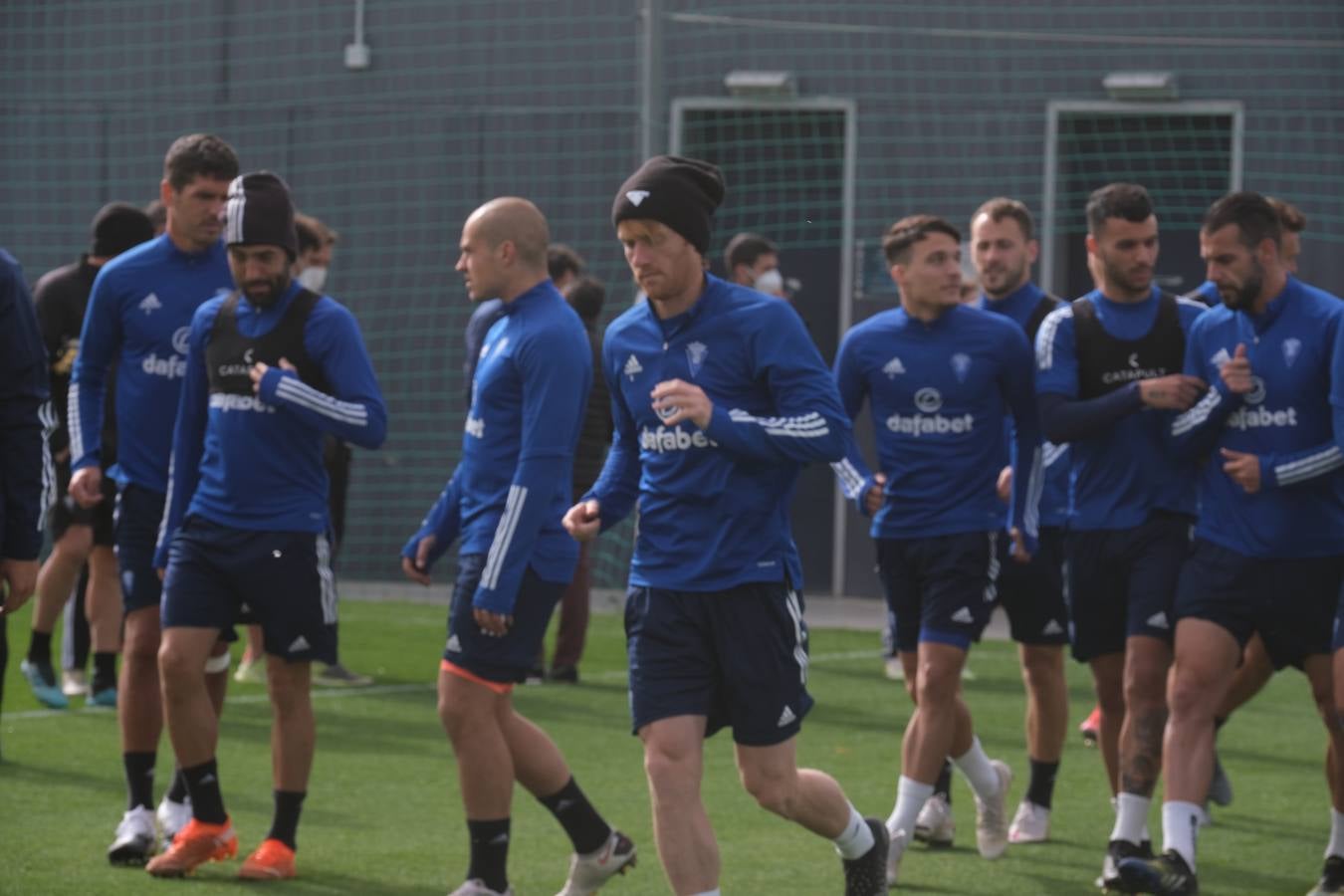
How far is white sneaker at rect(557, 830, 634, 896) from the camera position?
272 inches

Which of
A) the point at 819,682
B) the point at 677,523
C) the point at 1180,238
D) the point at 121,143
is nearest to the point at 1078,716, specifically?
the point at 819,682

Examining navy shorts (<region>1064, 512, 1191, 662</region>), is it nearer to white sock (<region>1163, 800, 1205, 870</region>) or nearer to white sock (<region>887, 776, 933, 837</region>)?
→ white sock (<region>1163, 800, 1205, 870</region>)

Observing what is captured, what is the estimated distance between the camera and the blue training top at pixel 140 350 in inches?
306

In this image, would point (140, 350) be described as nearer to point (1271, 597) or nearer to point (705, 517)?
point (705, 517)

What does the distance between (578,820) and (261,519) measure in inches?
53.3

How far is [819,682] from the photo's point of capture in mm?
12805

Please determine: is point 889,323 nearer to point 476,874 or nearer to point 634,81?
point 476,874

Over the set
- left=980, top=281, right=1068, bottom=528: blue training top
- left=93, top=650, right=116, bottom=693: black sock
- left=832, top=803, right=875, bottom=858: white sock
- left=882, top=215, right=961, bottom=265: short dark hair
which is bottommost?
left=93, top=650, right=116, bottom=693: black sock

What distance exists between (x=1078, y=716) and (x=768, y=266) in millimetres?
2891

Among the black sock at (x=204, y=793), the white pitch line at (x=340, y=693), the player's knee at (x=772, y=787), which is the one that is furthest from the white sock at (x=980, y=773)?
the white pitch line at (x=340, y=693)

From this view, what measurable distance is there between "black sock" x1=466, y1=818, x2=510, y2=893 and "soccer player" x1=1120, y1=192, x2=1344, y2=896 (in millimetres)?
1854

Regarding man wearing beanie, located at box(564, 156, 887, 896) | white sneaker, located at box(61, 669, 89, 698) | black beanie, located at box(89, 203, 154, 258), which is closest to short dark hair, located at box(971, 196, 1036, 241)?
man wearing beanie, located at box(564, 156, 887, 896)

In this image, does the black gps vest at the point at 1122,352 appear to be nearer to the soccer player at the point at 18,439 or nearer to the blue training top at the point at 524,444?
the blue training top at the point at 524,444

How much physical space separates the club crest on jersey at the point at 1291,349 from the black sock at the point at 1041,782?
1.98 m
